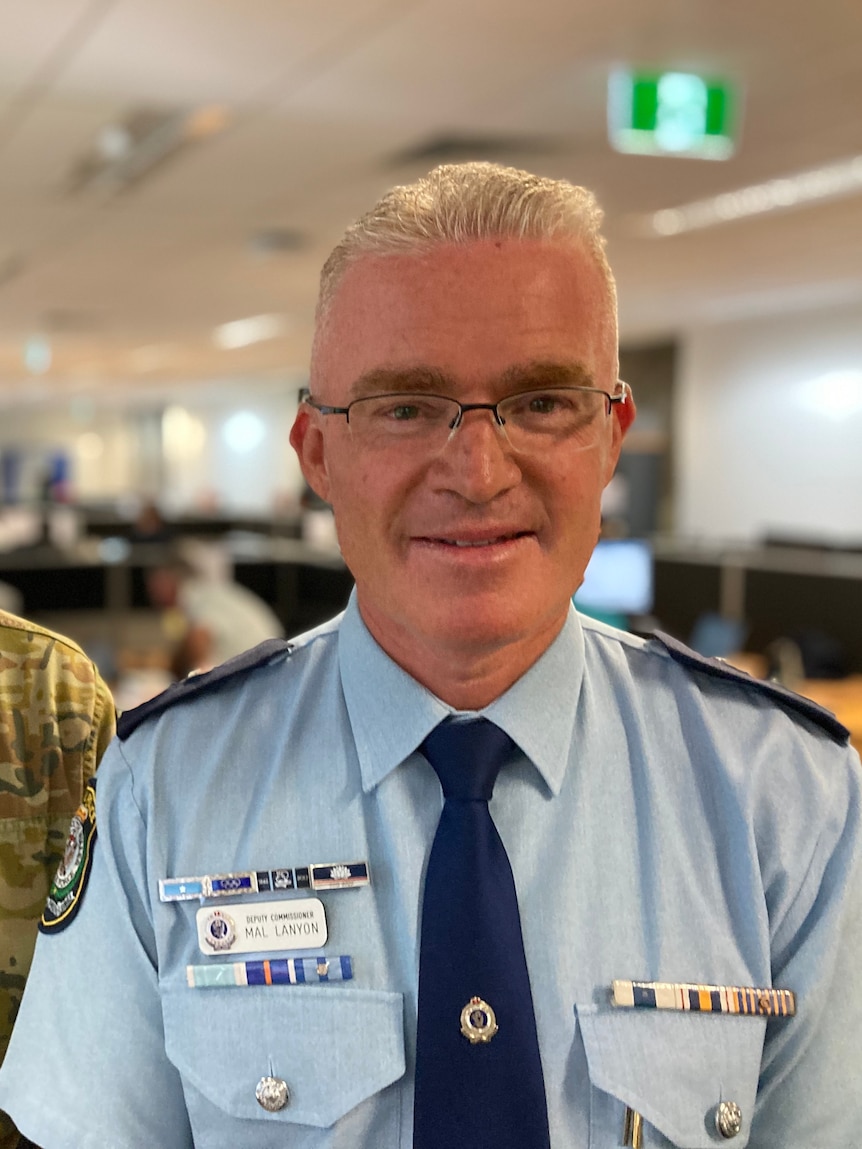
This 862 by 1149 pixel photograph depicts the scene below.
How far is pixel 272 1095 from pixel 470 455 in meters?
0.55

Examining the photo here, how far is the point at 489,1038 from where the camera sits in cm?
87

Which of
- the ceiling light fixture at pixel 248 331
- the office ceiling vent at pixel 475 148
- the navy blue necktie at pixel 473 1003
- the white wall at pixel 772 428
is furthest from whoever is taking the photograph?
the ceiling light fixture at pixel 248 331

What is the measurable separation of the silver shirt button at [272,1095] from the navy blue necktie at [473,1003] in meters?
0.11

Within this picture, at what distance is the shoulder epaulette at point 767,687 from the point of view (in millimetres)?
1011

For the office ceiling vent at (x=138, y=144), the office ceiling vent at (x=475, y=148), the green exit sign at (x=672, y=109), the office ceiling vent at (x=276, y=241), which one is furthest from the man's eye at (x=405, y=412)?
the office ceiling vent at (x=276, y=241)

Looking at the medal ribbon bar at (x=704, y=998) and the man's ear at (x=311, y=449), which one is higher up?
the man's ear at (x=311, y=449)

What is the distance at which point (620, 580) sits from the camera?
465 cm

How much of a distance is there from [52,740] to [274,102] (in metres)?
2.86

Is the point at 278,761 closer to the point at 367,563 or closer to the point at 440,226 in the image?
the point at 367,563

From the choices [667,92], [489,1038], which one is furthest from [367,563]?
[667,92]

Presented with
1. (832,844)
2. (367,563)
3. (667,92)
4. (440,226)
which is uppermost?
(667,92)

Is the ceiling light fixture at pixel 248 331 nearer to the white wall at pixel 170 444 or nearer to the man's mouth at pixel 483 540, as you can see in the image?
the white wall at pixel 170 444

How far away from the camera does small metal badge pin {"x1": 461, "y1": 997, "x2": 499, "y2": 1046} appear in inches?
34.4

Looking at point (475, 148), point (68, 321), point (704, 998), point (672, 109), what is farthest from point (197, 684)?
point (68, 321)
